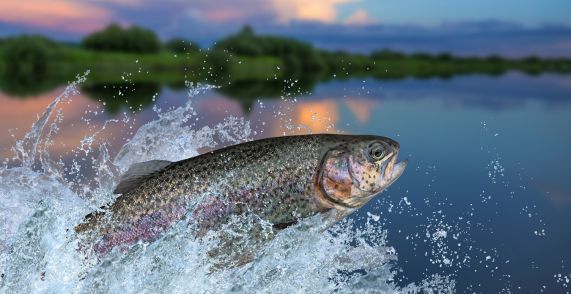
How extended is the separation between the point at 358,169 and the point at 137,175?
5.86 ft

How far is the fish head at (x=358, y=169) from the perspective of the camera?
6.08 meters

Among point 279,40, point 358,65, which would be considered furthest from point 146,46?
point 358,65

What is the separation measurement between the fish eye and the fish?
27 millimetres

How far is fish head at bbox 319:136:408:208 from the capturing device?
6082 mm

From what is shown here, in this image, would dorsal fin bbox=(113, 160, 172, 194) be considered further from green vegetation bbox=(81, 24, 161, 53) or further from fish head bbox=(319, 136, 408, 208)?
green vegetation bbox=(81, 24, 161, 53)

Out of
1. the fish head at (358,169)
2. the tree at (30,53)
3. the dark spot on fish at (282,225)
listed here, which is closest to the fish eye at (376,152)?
the fish head at (358,169)

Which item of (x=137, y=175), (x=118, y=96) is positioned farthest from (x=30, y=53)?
(x=137, y=175)

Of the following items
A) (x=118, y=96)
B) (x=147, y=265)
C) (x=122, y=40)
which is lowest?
(x=118, y=96)

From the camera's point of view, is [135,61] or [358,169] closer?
[358,169]

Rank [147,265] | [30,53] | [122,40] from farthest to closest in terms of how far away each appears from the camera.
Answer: [122,40] → [30,53] → [147,265]

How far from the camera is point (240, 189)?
231 inches

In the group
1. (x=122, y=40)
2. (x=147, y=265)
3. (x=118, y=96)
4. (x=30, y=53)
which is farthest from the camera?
(x=122, y=40)

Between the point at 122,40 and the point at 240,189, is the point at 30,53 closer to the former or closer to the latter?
the point at 122,40

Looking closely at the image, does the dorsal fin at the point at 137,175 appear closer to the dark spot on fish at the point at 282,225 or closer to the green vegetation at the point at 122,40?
the dark spot on fish at the point at 282,225
